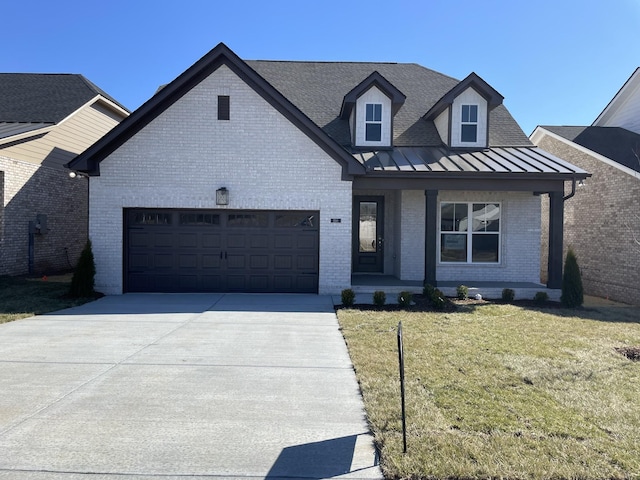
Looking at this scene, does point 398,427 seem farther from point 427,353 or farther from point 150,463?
point 427,353

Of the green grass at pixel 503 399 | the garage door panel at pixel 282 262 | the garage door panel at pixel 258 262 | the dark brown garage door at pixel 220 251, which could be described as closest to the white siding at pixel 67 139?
the dark brown garage door at pixel 220 251

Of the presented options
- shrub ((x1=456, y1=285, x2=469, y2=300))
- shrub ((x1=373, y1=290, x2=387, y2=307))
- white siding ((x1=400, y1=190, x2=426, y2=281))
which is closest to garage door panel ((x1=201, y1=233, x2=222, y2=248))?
shrub ((x1=373, y1=290, x2=387, y2=307))

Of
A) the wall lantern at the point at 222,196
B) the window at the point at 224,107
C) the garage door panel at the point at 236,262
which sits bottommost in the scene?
the garage door panel at the point at 236,262

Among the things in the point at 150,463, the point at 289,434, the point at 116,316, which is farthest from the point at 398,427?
the point at 116,316

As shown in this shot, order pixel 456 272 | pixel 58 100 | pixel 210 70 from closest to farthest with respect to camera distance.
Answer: pixel 210 70 → pixel 456 272 → pixel 58 100

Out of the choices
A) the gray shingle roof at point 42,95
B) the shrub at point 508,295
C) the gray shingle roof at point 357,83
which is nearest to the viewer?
the shrub at point 508,295

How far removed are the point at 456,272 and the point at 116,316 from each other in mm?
9669

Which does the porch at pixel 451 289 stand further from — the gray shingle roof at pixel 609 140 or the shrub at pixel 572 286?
the gray shingle roof at pixel 609 140

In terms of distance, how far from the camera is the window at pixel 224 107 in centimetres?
1248

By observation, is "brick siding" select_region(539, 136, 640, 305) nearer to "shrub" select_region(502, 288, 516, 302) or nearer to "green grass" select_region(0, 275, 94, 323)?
"shrub" select_region(502, 288, 516, 302)

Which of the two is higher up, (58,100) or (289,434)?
(58,100)

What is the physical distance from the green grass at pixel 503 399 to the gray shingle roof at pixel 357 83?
26.1 feet

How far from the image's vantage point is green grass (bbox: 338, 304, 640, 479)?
377 cm

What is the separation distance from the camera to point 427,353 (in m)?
6.97
